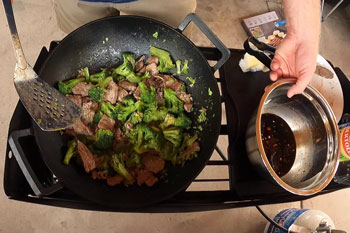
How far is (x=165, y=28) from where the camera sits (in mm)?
1114

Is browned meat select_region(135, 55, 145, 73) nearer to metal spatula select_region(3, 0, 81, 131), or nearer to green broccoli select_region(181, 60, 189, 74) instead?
green broccoli select_region(181, 60, 189, 74)

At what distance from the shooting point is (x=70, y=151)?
1021 mm

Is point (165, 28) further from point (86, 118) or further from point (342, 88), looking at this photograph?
point (342, 88)

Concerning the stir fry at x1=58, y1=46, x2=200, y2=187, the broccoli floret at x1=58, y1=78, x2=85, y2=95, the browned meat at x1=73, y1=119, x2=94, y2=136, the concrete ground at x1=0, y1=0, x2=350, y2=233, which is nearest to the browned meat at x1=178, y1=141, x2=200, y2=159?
the stir fry at x1=58, y1=46, x2=200, y2=187

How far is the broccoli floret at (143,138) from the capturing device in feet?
3.64

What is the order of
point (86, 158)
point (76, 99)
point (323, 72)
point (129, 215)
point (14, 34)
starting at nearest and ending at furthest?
1. point (14, 34)
2. point (86, 158)
3. point (76, 99)
4. point (323, 72)
5. point (129, 215)

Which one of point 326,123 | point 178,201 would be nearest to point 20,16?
point 178,201

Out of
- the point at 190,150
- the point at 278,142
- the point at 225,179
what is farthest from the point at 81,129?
the point at 278,142

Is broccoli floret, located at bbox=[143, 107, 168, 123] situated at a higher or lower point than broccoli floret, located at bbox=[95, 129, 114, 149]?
higher

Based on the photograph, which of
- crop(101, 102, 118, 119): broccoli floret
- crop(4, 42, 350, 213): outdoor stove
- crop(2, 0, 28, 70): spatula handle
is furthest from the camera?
crop(101, 102, 118, 119): broccoli floret

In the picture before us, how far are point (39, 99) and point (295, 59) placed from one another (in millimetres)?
891

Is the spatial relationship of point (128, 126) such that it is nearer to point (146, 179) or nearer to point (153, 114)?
point (153, 114)

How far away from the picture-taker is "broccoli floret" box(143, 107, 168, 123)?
3.77 ft

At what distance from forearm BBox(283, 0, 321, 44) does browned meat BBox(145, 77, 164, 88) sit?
51 centimetres
